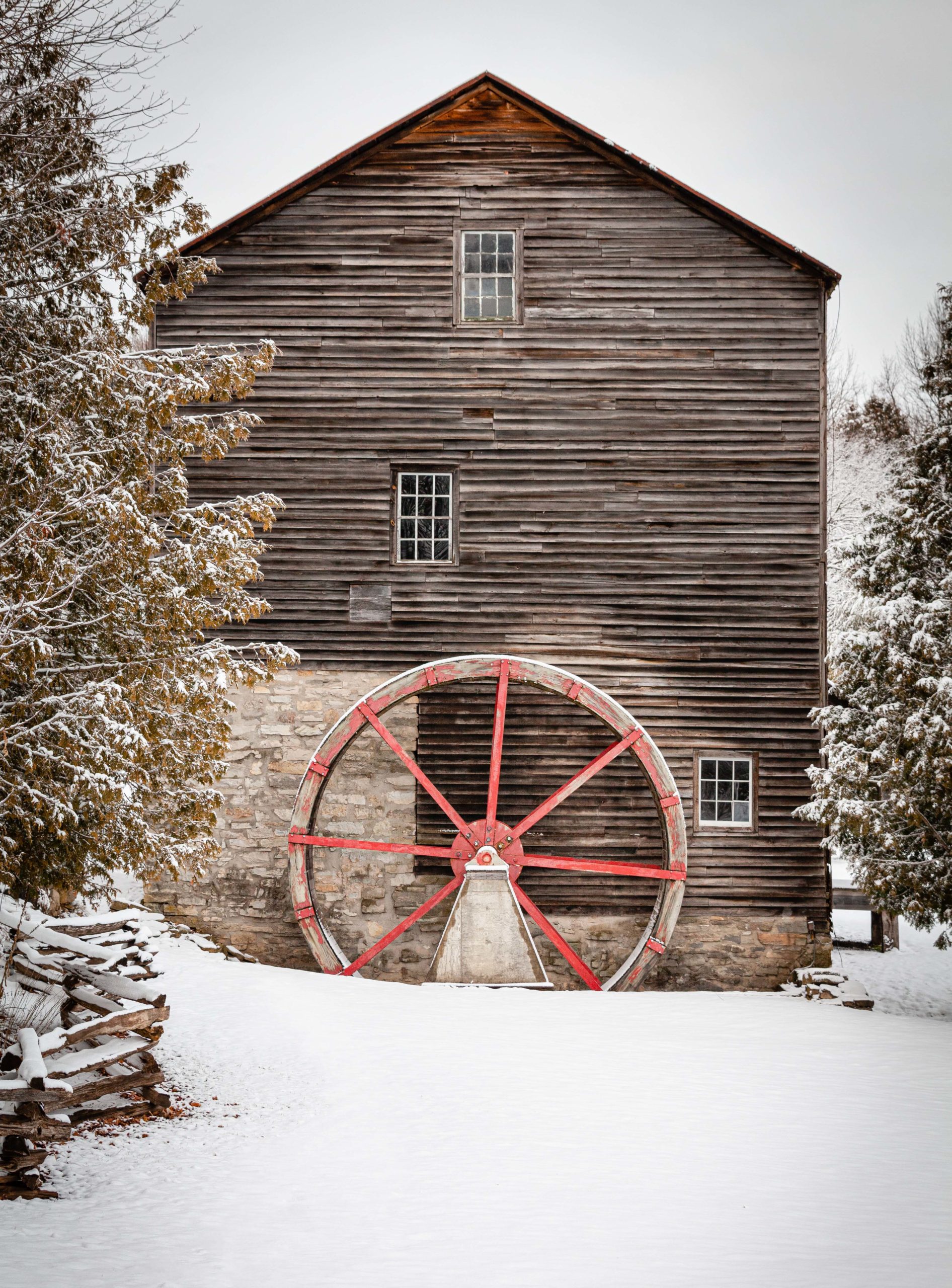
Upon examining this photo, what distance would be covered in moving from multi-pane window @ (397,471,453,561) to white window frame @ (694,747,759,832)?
10.8ft

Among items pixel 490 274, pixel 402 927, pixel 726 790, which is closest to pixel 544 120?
pixel 490 274

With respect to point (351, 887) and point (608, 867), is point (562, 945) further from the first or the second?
point (351, 887)

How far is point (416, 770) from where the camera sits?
35.8ft

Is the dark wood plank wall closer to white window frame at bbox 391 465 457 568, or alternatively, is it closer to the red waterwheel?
white window frame at bbox 391 465 457 568

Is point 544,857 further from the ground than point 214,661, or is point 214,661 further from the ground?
point 214,661

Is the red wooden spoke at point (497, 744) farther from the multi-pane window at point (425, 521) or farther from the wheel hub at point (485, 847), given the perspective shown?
the multi-pane window at point (425, 521)

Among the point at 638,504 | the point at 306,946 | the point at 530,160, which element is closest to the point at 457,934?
the point at 306,946

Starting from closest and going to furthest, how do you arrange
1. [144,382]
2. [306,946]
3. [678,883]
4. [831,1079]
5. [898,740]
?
[144,382] → [831,1079] → [898,740] → [678,883] → [306,946]

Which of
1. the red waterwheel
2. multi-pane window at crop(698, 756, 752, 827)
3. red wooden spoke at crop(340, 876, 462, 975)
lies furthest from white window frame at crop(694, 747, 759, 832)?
red wooden spoke at crop(340, 876, 462, 975)

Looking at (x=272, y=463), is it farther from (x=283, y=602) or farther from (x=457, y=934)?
(x=457, y=934)

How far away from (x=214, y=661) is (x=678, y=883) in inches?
226

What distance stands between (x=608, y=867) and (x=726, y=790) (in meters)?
1.62

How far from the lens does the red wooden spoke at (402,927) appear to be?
34.9 ft

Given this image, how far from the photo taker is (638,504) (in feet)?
38.0
